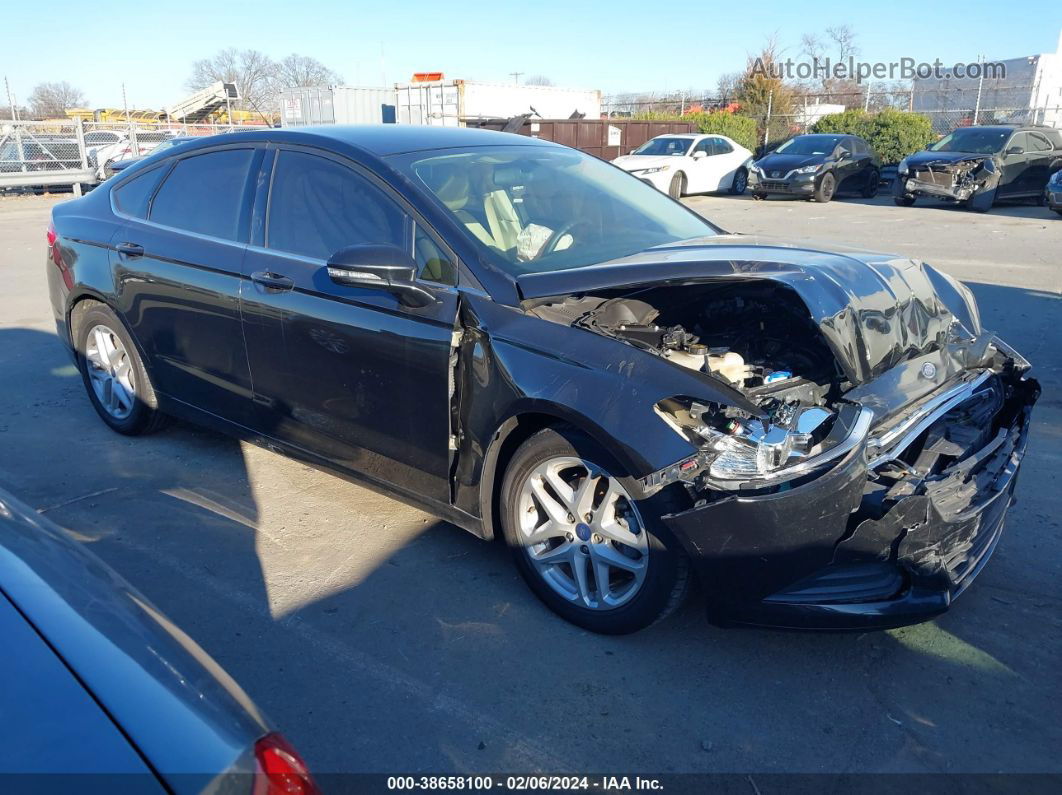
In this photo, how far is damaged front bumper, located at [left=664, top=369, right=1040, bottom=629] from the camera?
269 centimetres

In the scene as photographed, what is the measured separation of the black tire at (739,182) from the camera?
71.6ft

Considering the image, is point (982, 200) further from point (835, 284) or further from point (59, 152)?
point (59, 152)

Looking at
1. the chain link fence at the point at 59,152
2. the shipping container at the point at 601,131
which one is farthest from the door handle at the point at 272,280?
the chain link fence at the point at 59,152

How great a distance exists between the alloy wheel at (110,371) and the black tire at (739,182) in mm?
18994

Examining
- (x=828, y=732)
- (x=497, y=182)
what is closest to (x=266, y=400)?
(x=497, y=182)

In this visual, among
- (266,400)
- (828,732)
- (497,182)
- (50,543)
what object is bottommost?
(828,732)

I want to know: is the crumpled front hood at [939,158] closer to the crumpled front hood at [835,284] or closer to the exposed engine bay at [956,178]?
the exposed engine bay at [956,178]

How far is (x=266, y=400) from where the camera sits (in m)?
4.12

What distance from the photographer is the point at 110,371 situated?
5.17m

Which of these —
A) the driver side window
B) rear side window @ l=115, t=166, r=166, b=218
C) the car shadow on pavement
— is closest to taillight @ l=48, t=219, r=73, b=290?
rear side window @ l=115, t=166, r=166, b=218

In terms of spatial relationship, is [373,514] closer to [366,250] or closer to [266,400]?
[266,400]

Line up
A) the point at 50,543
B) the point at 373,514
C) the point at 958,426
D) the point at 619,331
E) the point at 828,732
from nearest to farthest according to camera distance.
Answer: the point at 50,543, the point at 828,732, the point at 619,331, the point at 958,426, the point at 373,514

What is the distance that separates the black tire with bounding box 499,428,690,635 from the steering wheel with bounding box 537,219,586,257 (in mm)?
873

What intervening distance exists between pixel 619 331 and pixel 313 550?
1736 millimetres
